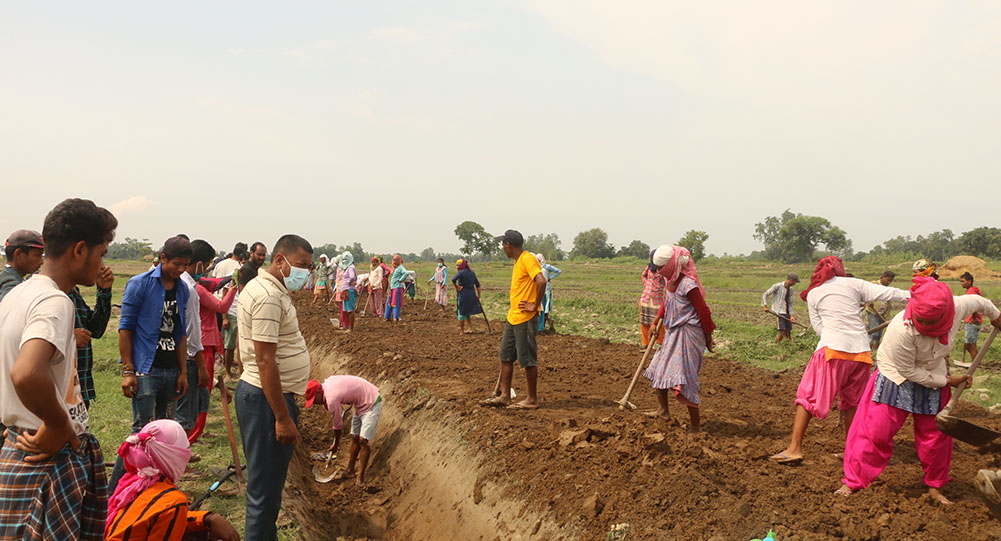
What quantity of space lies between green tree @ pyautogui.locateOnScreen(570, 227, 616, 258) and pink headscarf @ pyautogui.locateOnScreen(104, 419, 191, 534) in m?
91.2

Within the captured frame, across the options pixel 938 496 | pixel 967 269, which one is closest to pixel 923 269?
pixel 938 496

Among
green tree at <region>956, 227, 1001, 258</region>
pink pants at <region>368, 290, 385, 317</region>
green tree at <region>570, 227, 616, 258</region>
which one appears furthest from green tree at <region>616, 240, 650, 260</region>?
pink pants at <region>368, 290, 385, 317</region>

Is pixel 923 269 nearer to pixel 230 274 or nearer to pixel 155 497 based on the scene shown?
pixel 155 497

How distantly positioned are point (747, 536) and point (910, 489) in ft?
5.45

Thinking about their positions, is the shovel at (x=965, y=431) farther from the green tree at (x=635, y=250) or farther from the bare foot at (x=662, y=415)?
the green tree at (x=635, y=250)

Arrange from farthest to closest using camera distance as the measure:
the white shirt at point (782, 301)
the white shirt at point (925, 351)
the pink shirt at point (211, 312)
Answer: the white shirt at point (782, 301)
the pink shirt at point (211, 312)
the white shirt at point (925, 351)

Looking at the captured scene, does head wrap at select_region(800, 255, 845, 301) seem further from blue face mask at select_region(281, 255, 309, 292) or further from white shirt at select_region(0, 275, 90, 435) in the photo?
white shirt at select_region(0, 275, 90, 435)

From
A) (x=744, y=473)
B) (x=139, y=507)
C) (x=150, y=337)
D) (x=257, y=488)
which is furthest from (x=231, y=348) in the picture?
(x=744, y=473)

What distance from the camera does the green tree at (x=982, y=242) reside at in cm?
5335

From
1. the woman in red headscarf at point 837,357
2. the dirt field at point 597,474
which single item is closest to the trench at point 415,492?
the dirt field at point 597,474

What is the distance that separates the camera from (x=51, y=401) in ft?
7.30

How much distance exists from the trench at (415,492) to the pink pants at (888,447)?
7.06 ft

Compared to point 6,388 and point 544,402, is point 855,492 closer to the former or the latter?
point 544,402

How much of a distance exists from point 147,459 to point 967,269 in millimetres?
46343
